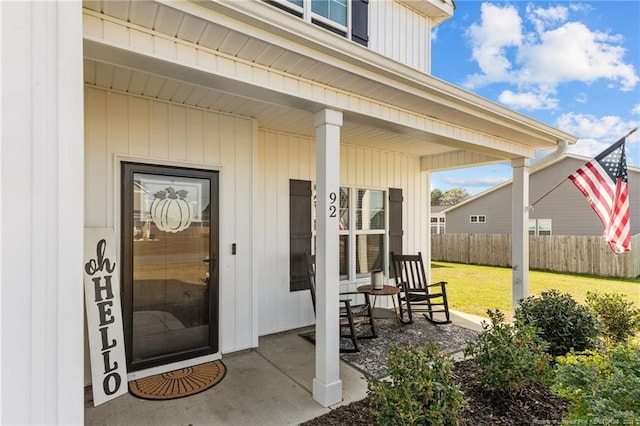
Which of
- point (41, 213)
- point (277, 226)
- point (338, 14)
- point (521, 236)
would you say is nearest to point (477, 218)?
point (521, 236)

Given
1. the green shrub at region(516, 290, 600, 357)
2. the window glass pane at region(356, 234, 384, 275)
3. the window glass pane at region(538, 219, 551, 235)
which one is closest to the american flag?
the green shrub at region(516, 290, 600, 357)

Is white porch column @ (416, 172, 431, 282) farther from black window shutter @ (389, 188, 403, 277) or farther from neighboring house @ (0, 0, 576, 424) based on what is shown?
black window shutter @ (389, 188, 403, 277)

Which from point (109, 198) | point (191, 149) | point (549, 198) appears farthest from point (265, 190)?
point (549, 198)

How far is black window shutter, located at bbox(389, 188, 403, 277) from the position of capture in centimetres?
568

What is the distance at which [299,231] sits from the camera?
463 cm

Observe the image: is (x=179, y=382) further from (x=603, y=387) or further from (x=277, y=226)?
(x=603, y=387)

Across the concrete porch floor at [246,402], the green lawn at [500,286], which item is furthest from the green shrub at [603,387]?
the green lawn at [500,286]

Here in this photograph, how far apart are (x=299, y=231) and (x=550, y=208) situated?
541 inches

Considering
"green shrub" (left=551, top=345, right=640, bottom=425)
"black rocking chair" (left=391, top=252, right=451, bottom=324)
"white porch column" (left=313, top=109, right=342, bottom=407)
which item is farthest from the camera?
"black rocking chair" (left=391, top=252, right=451, bottom=324)

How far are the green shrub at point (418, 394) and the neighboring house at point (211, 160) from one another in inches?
28.6

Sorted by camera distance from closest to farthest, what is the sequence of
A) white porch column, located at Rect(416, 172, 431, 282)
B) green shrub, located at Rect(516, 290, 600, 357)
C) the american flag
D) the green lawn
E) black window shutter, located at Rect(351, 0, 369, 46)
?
green shrub, located at Rect(516, 290, 600, 357), the american flag, black window shutter, located at Rect(351, 0, 369, 46), white porch column, located at Rect(416, 172, 431, 282), the green lawn

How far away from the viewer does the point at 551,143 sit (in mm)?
4570

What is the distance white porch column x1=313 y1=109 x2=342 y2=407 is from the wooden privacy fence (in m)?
11.0

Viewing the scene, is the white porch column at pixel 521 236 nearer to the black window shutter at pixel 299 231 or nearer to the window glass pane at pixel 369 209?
the window glass pane at pixel 369 209
